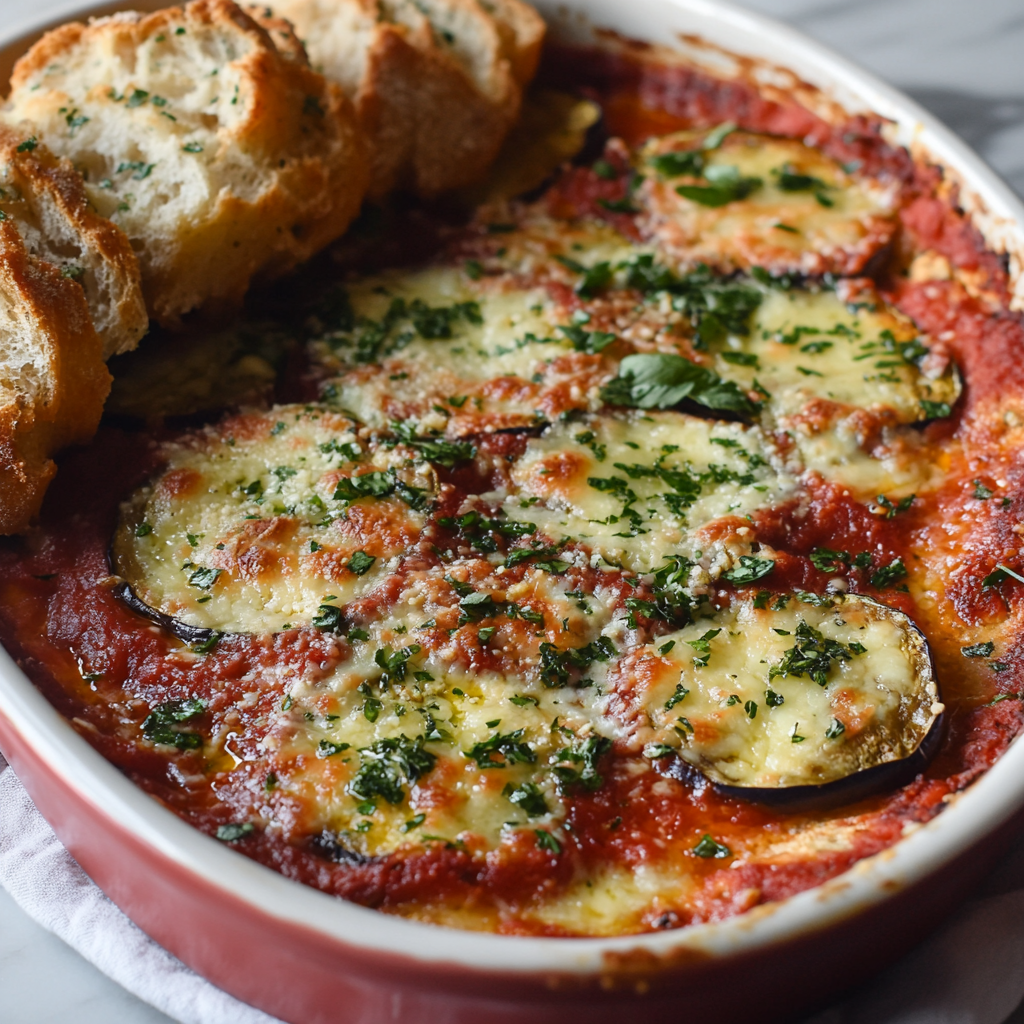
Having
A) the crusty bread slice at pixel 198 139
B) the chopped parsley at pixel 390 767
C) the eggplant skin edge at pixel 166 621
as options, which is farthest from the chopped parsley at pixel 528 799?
the crusty bread slice at pixel 198 139

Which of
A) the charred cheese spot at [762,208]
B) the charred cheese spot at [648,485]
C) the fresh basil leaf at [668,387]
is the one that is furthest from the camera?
the charred cheese spot at [762,208]

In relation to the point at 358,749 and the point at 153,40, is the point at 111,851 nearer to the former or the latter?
the point at 358,749

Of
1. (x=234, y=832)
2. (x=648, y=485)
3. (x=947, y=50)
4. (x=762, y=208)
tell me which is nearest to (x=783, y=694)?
(x=648, y=485)

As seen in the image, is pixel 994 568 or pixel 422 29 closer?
pixel 994 568

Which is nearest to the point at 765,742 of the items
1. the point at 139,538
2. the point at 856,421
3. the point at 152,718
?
the point at 856,421

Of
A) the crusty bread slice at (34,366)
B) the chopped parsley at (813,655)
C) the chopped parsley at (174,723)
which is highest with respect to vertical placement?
the crusty bread slice at (34,366)

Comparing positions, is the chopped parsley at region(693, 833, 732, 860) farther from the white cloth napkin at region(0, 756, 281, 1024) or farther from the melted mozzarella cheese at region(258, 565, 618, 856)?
the white cloth napkin at region(0, 756, 281, 1024)

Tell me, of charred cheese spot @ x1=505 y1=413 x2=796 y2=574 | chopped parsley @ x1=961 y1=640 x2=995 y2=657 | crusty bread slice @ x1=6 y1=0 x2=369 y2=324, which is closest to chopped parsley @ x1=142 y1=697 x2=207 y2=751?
charred cheese spot @ x1=505 y1=413 x2=796 y2=574

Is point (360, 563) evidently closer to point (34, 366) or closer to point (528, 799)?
point (528, 799)

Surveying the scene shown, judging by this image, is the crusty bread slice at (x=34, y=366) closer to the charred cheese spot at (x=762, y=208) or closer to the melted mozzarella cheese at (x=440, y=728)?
the melted mozzarella cheese at (x=440, y=728)
